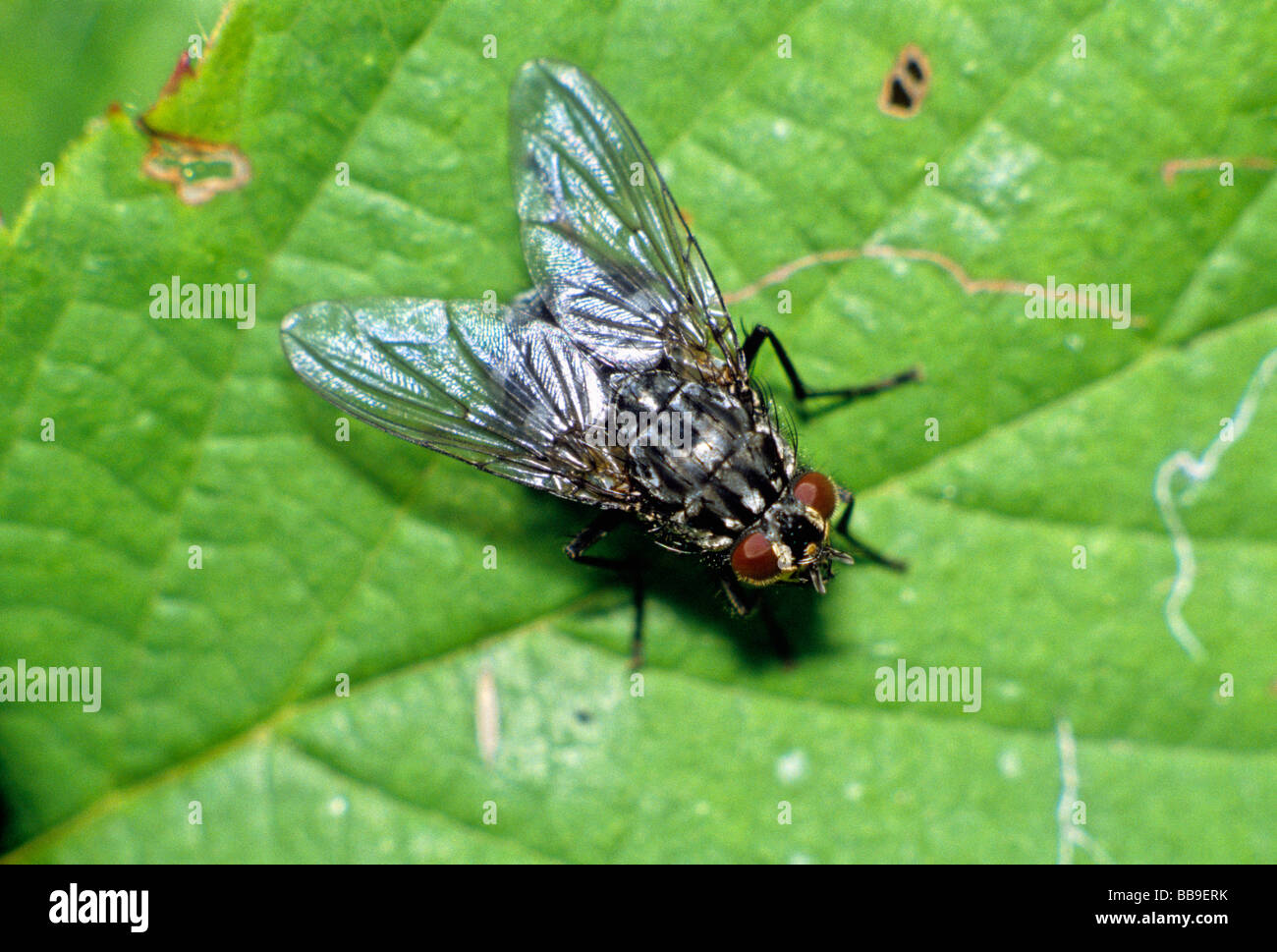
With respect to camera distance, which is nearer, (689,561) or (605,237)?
(605,237)

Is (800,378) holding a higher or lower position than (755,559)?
higher

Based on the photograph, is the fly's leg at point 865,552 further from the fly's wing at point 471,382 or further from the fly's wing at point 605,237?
the fly's wing at point 471,382

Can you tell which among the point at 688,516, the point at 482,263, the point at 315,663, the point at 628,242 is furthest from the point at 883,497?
the point at 315,663

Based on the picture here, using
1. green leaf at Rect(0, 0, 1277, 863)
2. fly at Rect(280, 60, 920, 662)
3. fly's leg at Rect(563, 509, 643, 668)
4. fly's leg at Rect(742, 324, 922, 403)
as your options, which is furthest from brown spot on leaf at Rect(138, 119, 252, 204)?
fly's leg at Rect(742, 324, 922, 403)

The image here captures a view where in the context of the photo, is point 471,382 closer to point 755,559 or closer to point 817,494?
point 755,559

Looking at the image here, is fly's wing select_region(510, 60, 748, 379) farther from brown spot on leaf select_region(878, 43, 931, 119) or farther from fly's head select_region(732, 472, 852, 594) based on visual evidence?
brown spot on leaf select_region(878, 43, 931, 119)

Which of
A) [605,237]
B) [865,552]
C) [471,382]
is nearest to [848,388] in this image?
[865,552]
